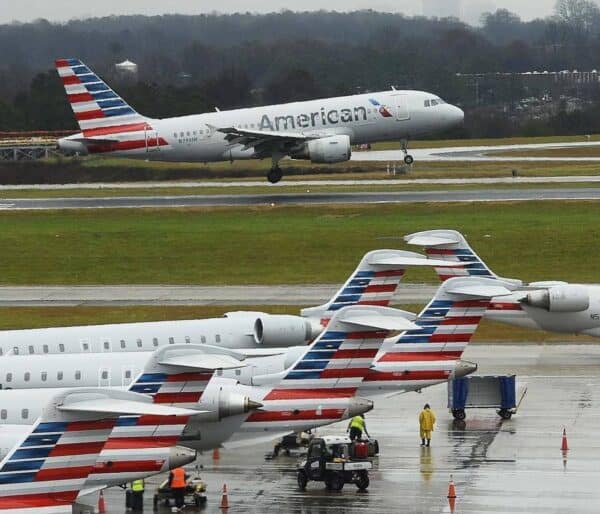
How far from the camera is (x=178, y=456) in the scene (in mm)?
29016

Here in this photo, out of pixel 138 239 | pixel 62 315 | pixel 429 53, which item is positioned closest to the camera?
pixel 62 315

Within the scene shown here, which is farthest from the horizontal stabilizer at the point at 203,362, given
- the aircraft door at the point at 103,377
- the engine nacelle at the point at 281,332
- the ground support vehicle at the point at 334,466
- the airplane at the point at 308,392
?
the engine nacelle at the point at 281,332

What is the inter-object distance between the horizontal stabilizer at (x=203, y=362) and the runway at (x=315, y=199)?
5998cm

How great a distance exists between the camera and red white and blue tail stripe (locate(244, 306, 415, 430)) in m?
33.1

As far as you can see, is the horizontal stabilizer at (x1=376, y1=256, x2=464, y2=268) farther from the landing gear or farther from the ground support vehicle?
the landing gear

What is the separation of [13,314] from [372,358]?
32.3 m

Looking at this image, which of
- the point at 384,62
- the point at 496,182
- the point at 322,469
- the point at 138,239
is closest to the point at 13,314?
the point at 138,239

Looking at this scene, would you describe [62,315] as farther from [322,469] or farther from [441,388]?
[322,469]

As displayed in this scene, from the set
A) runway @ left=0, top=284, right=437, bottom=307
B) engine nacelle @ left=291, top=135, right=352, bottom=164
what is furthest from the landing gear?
runway @ left=0, top=284, right=437, bottom=307

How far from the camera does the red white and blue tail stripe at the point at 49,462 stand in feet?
81.6

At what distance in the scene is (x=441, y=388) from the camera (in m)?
47.8

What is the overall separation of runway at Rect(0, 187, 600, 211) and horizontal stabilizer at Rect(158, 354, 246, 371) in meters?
60.0

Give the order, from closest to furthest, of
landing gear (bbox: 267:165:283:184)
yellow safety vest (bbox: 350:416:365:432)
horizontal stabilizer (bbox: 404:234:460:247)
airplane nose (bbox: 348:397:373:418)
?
1. airplane nose (bbox: 348:397:373:418)
2. yellow safety vest (bbox: 350:416:365:432)
3. horizontal stabilizer (bbox: 404:234:460:247)
4. landing gear (bbox: 267:165:283:184)

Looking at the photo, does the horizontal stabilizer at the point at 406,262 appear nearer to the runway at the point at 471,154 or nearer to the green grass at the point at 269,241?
the green grass at the point at 269,241
